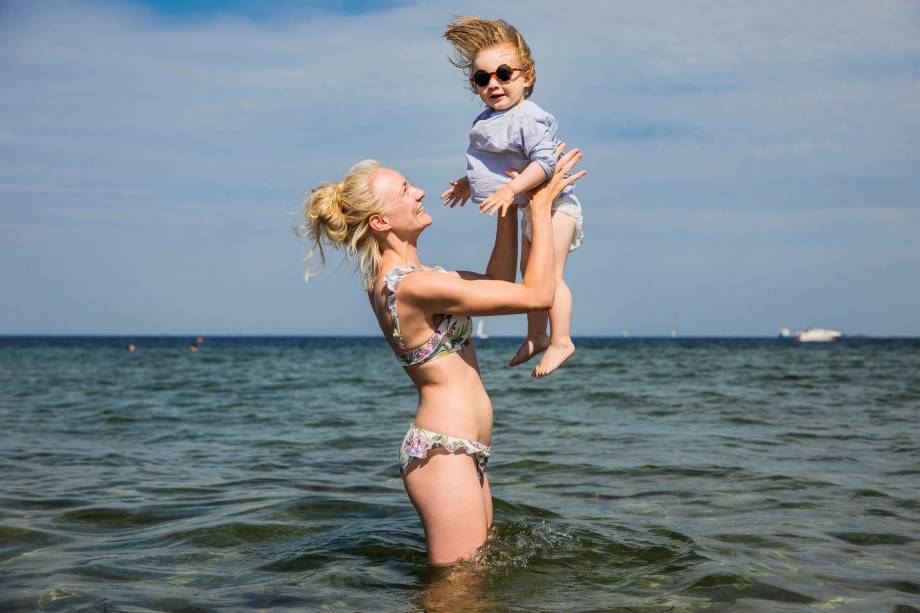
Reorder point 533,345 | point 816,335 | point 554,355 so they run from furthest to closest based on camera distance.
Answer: point 816,335, point 533,345, point 554,355

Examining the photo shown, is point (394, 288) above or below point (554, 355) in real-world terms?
above

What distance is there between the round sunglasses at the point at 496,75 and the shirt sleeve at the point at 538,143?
20 centimetres

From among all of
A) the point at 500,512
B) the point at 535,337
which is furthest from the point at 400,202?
the point at 500,512

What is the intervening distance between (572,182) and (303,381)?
17999mm

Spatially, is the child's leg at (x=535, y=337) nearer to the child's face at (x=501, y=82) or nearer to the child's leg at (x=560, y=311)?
the child's leg at (x=560, y=311)

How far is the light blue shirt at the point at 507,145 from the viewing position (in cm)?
412

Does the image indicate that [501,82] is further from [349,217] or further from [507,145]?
[349,217]

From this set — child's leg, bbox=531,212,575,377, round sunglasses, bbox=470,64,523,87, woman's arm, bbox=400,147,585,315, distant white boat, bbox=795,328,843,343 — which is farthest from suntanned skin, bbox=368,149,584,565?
distant white boat, bbox=795,328,843,343

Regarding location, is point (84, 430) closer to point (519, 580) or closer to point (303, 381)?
point (519, 580)

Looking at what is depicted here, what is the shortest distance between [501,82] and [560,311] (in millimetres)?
1152

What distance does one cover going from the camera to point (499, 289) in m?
4.07

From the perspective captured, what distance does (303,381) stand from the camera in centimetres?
2167

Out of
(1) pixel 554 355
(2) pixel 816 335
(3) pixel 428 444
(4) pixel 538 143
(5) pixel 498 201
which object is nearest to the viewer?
(5) pixel 498 201

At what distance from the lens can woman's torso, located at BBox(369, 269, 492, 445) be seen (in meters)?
4.24
